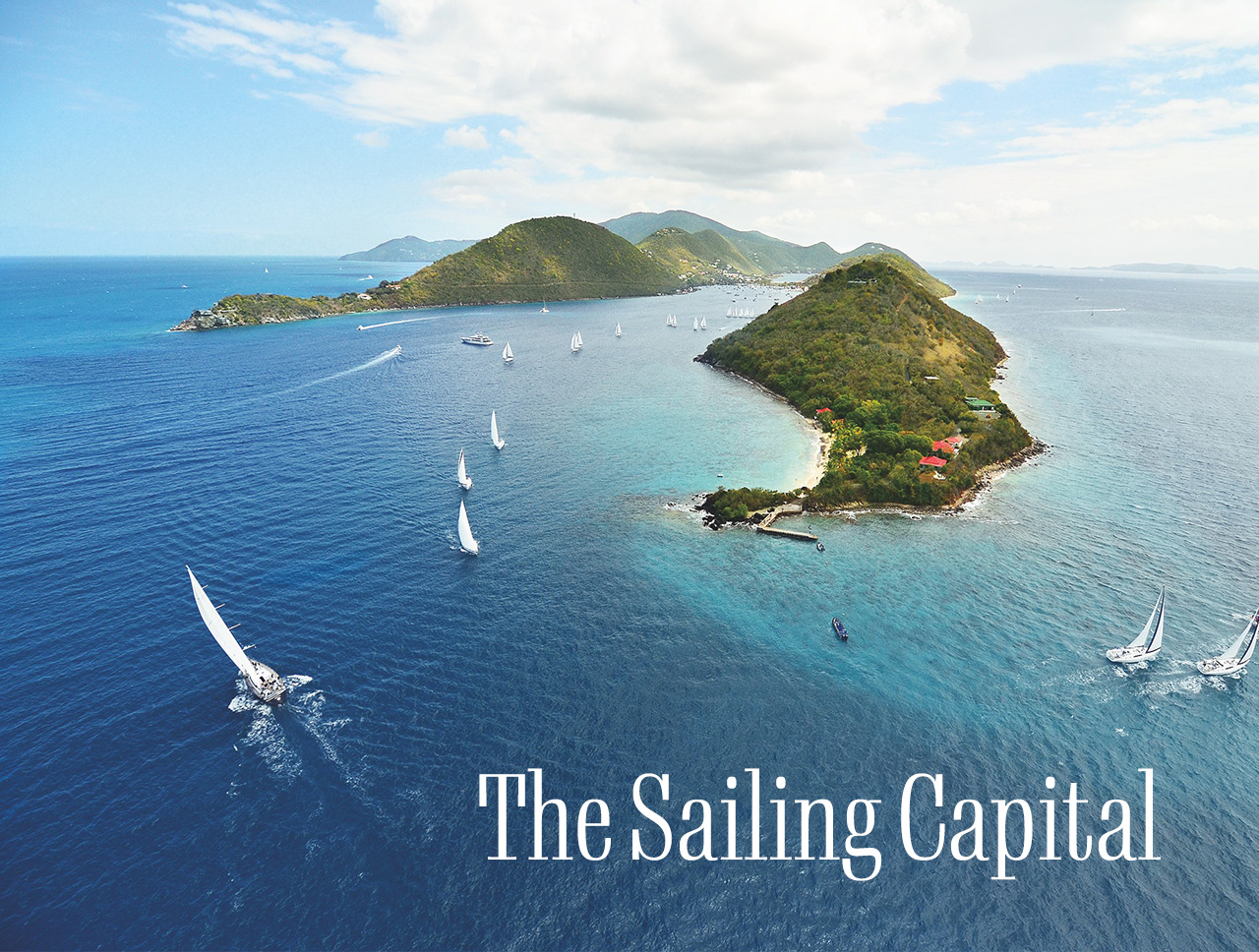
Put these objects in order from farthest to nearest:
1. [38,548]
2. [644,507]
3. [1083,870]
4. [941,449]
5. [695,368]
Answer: [695,368] → [941,449] → [644,507] → [38,548] → [1083,870]

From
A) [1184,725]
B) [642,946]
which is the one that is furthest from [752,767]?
[1184,725]

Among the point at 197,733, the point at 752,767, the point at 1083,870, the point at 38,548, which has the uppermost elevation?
the point at 38,548

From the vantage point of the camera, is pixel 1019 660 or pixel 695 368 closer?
pixel 1019 660

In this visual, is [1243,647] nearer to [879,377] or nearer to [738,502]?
[738,502]

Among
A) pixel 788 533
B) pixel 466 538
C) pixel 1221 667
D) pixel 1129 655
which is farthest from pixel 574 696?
pixel 1221 667

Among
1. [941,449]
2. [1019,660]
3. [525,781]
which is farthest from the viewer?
[941,449]

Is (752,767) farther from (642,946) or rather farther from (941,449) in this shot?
(941,449)

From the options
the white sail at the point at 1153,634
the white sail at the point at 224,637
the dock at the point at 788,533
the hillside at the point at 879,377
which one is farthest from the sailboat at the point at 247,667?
the white sail at the point at 1153,634

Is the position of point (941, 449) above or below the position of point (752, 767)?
above
